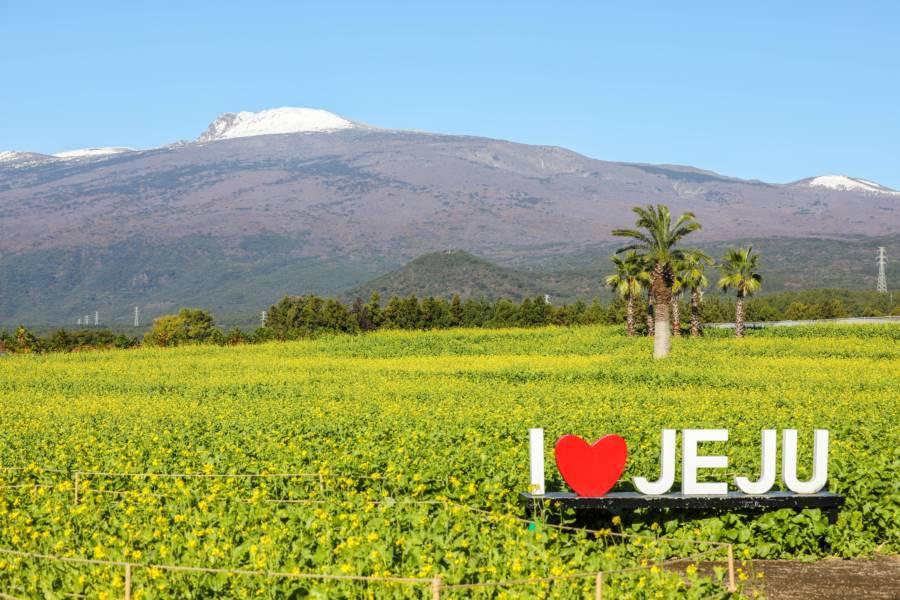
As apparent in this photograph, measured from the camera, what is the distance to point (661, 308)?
238 feet

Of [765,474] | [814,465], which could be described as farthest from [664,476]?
[814,465]

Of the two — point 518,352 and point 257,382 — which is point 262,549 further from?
point 518,352

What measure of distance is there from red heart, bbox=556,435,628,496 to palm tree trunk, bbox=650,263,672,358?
4798cm

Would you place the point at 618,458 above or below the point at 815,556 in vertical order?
above

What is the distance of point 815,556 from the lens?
21297 mm

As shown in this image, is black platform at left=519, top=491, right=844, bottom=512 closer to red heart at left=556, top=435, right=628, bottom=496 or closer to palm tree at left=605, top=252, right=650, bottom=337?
red heart at left=556, top=435, right=628, bottom=496

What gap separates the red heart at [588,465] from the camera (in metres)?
21.3

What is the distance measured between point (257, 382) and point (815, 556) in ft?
128

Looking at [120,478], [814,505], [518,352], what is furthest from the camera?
[518,352]

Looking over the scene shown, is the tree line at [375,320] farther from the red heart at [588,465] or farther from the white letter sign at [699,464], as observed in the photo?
the red heart at [588,465]

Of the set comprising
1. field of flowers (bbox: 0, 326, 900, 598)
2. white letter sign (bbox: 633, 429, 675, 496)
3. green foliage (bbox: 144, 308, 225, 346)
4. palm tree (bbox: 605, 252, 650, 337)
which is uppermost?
palm tree (bbox: 605, 252, 650, 337)

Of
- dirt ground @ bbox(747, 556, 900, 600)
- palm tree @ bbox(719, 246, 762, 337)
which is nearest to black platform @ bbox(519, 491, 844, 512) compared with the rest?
dirt ground @ bbox(747, 556, 900, 600)

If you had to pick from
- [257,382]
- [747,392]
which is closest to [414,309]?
[257,382]

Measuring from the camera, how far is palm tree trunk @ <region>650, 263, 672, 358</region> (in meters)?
70.3
